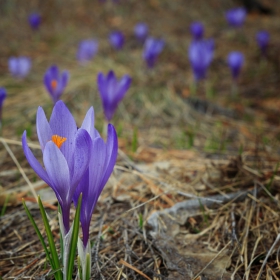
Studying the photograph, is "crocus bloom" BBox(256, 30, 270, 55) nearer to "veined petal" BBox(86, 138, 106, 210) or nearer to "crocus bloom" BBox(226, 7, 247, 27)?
"crocus bloom" BBox(226, 7, 247, 27)

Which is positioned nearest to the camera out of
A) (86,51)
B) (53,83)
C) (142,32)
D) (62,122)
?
(62,122)

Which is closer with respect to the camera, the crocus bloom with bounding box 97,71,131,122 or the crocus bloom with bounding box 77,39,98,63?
the crocus bloom with bounding box 97,71,131,122

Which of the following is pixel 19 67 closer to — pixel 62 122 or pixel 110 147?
pixel 62 122

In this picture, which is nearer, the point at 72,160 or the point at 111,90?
the point at 72,160

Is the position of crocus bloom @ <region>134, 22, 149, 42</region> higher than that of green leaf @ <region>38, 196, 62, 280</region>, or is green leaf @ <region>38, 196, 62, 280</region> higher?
green leaf @ <region>38, 196, 62, 280</region>

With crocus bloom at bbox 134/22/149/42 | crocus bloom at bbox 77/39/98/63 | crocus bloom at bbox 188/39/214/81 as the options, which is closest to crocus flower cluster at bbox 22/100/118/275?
crocus bloom at bbox 188/39/214/81

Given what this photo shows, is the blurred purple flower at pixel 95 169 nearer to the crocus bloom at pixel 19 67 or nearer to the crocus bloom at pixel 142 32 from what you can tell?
the crocus bloom at pixel 19 67

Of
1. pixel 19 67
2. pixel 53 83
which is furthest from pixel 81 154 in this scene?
pixel 19 67

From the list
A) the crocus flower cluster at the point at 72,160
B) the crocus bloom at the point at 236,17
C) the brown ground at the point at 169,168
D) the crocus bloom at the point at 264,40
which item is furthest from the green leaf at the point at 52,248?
the crocus bloom at the point at 236,17
